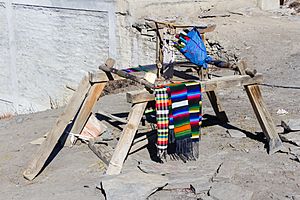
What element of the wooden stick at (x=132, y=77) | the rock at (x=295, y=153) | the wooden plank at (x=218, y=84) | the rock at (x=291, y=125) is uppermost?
the wooden stick at (x=132, y=77)

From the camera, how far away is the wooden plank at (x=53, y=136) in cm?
557

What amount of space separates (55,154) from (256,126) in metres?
2.44

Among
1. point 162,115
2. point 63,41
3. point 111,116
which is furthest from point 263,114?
point 63,41

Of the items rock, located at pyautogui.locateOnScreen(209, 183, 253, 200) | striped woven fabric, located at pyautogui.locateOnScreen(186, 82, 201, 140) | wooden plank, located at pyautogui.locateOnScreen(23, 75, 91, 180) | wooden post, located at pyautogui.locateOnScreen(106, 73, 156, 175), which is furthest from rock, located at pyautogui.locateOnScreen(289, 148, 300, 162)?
wooden plank, located at pyautogui.locateOnScreen(23, 75, 91, 180)

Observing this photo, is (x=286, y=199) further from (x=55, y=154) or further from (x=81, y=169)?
(x=55, y=154)

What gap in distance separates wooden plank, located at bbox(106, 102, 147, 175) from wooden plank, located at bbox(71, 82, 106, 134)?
3.01ft

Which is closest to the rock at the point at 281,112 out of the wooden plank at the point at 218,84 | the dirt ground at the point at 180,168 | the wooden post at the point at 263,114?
the dirt ground at the point at 180,168

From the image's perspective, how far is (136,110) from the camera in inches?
200

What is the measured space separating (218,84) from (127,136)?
1090mm

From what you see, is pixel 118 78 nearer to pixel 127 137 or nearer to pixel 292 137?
pixel 127 137

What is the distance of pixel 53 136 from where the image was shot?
5.71m

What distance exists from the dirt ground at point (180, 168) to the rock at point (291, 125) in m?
0.30

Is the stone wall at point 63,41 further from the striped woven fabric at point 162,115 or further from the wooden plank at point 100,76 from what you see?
the striped woven fabric at point 162,115

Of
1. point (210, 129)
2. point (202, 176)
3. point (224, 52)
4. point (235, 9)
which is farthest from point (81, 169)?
point (235, 9)
